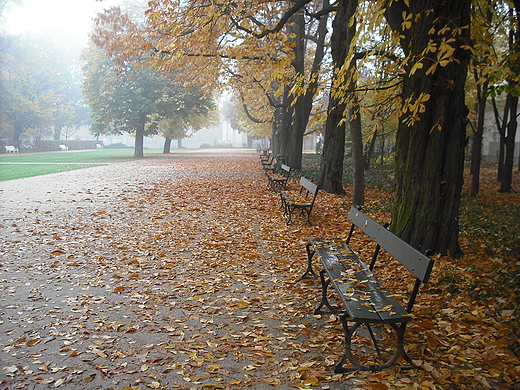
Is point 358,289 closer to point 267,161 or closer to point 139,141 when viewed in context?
point 267,161

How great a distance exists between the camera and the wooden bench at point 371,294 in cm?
321

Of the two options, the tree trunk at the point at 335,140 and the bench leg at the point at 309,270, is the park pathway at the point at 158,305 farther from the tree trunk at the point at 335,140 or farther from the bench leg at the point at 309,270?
the tree trunk at the point at 335,140

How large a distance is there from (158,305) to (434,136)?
13.5 ft

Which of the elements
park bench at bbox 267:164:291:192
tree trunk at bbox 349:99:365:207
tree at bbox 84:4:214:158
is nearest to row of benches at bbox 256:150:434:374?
tree trunk at bbox 349:99:365:207

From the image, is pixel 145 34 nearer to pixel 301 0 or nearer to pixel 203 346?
pixel 301 0

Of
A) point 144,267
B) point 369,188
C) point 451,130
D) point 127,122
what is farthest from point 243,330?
point 127,122

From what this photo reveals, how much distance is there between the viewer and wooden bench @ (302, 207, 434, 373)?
10.5 ft

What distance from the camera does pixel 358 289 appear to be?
385 centimetres

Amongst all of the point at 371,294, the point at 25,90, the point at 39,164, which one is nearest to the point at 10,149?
the point at 25,90

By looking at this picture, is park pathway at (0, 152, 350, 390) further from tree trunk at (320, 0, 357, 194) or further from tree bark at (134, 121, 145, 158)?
tree bark at (134, 121, 145, 158)

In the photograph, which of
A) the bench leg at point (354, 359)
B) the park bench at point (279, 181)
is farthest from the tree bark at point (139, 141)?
the bench leg at point (354, 359)

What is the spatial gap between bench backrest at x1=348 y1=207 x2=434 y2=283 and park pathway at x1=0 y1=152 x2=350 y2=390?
0.94m

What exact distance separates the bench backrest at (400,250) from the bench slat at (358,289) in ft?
1.06

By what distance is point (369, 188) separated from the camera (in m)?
15.3
